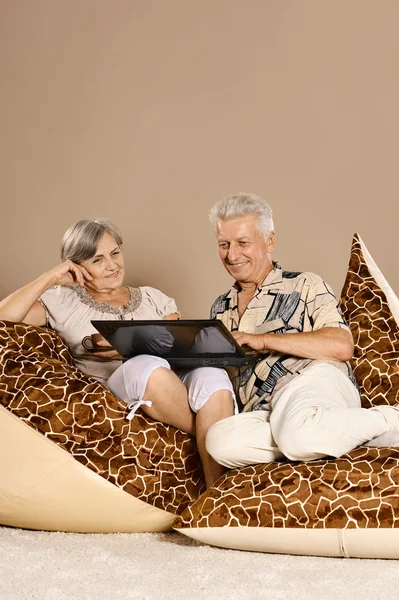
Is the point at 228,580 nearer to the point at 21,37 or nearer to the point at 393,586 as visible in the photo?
the point at 393,586

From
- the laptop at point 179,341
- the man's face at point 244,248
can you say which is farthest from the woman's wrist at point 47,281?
the man's face at point 244,248

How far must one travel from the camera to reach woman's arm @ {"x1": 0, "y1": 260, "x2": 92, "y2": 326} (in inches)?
113

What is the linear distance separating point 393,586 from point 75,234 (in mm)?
1807

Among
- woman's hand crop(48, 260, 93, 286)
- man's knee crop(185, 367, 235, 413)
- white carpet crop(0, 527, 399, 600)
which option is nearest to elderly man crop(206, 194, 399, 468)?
man's knee crop(185, 367, 235, 413)

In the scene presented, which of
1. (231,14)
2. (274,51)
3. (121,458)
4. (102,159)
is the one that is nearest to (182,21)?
(231,14)

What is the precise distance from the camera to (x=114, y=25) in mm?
4031

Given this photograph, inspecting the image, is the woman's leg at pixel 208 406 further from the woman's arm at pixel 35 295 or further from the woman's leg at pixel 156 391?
the woman's arm at pixel 35 295

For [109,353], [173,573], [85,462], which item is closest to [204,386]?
[85,462]

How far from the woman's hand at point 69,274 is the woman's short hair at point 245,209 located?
582 millimetres

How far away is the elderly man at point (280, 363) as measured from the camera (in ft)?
7.23

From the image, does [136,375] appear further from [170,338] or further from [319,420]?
[319,420]

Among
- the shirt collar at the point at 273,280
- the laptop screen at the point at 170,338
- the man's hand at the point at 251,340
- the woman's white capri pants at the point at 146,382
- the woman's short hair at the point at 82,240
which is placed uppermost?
the woman's short hair at the point at 82,240

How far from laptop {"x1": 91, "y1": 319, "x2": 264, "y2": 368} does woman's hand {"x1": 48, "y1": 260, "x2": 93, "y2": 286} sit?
0.55 m

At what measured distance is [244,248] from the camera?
276cm
